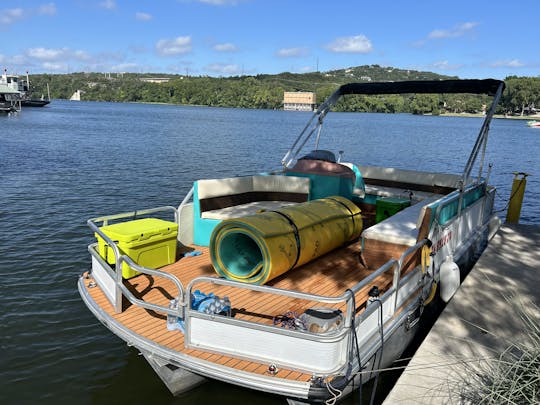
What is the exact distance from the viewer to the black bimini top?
9328mm

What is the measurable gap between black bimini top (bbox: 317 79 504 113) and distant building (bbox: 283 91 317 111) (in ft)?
498

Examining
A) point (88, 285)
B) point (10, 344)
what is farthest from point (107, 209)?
point (88, 285)

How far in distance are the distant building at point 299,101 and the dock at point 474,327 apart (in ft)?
511

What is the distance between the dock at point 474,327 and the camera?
4449mm

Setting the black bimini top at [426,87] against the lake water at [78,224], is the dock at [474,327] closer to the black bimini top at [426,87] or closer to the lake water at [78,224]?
the lake water at [78,224]

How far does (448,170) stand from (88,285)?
2778cm

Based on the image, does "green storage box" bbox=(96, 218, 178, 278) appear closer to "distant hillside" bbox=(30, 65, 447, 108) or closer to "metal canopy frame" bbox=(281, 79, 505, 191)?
"metal canopy frame" bbox=(281, 79, 505, 191)

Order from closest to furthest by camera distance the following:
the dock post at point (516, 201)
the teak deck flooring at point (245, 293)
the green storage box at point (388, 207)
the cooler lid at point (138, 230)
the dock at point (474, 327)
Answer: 1. the dock at point (474, 327)
2. the teak deck flooring at point (245, 293)
3. the cooler lid at point (138, 230)
4. the green storage box at point (388, 207)
5. the dock post at point (516, 201)

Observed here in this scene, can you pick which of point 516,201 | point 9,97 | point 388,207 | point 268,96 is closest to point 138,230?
point 388,207

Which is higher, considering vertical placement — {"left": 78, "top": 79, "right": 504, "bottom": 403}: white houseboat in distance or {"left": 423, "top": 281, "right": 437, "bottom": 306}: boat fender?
{"left": 78, "top": 79, "right": 504, "bottom": 403}: white houseboat in distance

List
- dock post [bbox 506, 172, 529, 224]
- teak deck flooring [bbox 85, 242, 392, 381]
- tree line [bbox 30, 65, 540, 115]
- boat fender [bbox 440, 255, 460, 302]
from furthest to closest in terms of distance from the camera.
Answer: tree line [bbox 30, 65, 540, 115]
dock post [bbox 506, 172, 529, 224]
boat fender [bbox 440, 255, 460, 302]
teak deck flooring [bbox 85, 242, 392, 381]

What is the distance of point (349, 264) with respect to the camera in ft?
23.6

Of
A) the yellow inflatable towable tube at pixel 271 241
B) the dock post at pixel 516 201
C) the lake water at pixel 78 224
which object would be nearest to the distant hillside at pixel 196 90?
the lake water at pixel 78 224

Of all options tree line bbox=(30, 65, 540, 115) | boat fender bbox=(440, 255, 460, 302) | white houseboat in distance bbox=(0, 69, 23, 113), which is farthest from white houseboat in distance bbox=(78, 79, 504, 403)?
tree line bbox=(30, 65, 540, 115)
